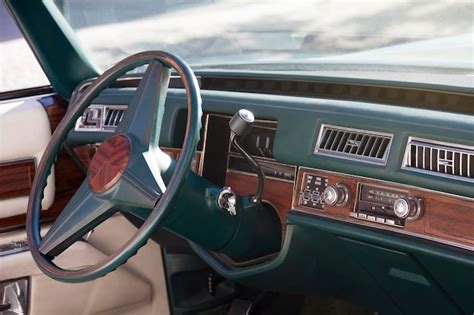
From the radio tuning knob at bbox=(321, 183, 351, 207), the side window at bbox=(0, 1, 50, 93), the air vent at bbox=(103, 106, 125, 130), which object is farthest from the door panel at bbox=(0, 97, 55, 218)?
the radio tuning knob at bbox=(321, 183, 351, 207)

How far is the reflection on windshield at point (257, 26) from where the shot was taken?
209 cm

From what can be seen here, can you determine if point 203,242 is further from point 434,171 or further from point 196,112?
point 434,171

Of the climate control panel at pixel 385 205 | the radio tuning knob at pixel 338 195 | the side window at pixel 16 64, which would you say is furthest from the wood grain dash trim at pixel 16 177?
the radio tuning knob at pixel 338 195

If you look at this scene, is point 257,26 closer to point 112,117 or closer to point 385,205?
point 112,117

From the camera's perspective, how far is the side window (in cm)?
241

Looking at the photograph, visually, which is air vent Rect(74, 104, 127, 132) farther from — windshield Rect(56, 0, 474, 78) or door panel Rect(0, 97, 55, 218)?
windshield Rect(56, 0, 474, 78)

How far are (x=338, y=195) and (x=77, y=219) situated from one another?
1.96 feet

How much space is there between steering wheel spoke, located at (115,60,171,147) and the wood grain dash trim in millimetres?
731

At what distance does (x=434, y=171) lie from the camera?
5.16ft

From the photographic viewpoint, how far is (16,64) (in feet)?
8.13

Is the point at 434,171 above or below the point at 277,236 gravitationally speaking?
above

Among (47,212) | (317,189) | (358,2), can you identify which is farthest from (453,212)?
(47,212)

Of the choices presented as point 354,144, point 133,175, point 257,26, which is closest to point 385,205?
point 354,144

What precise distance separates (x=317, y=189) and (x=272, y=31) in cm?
65
